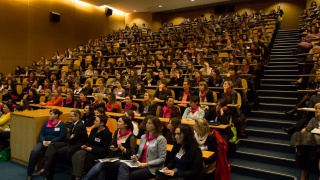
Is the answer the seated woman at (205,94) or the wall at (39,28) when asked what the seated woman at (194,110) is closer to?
the seated woman at (205,94)

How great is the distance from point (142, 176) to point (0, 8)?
34.2 feet

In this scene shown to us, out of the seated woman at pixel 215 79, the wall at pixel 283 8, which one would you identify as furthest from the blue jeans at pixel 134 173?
the wall at pixel 283 8

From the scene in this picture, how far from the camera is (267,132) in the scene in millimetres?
4488

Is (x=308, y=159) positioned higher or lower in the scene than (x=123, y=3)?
lower

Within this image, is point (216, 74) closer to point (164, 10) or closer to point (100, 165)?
point (100, 165)

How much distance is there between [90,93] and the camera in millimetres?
6656

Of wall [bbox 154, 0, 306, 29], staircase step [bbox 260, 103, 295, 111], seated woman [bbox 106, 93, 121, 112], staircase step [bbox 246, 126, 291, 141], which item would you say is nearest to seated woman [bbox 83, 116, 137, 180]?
seated woman [bbox 106, 93, 121, 112]

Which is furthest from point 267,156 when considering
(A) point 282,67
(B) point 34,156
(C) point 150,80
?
(A) point 282,67

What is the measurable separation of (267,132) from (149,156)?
2.41 m

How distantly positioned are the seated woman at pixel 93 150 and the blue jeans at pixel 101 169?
1.03 feet

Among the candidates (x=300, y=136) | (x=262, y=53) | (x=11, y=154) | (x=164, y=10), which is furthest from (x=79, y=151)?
(x=164, y=10)

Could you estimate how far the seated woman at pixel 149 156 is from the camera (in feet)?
9.70

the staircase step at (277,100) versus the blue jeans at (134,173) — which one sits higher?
the staircase step at (277,100)

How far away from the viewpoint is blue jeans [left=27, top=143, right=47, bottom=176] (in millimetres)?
3718
